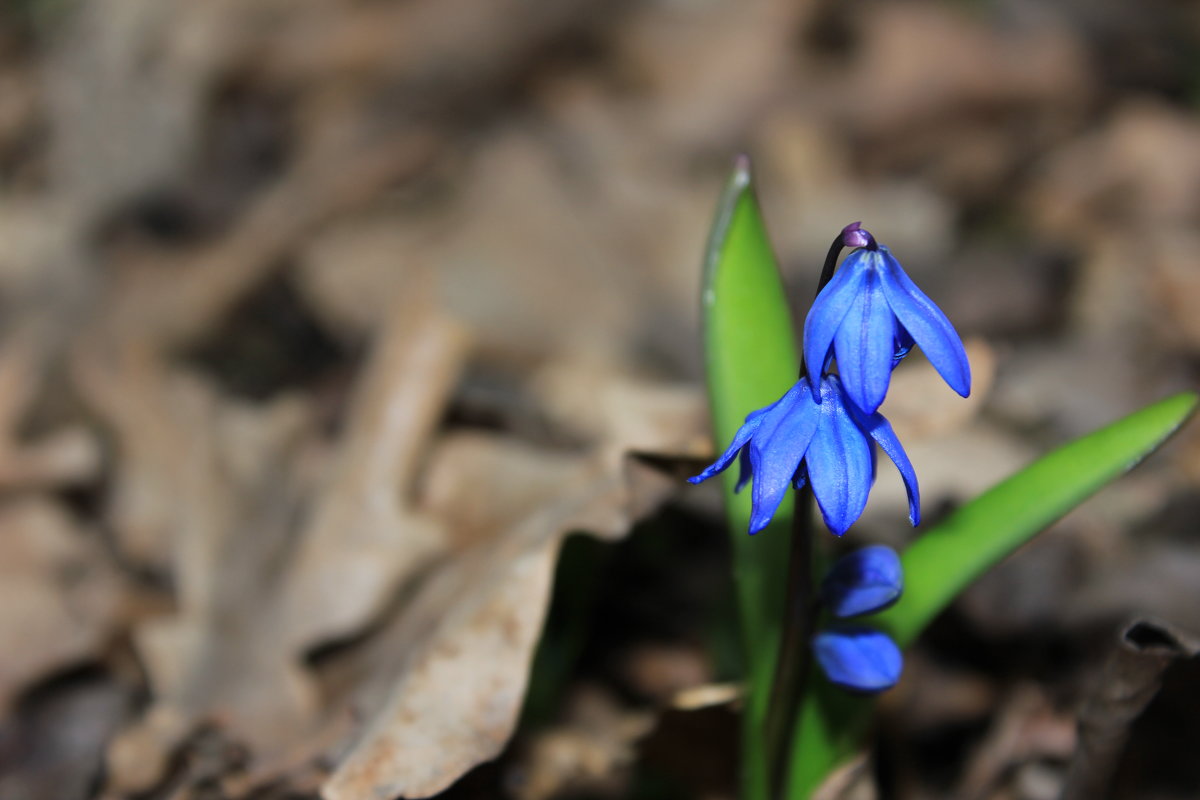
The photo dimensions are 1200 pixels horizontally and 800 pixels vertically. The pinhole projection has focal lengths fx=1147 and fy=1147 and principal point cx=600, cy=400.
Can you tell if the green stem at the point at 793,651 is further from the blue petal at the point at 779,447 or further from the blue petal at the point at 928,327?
the blue petal at the point at 928,327

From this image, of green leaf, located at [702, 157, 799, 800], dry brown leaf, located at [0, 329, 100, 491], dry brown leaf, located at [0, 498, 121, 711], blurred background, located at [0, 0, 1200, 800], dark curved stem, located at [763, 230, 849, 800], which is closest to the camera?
dark curved stem, located at [763, 230, 849, 800]

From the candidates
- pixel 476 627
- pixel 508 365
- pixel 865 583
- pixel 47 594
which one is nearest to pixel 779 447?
pixel 865 583

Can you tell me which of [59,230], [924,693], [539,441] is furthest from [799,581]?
[59,230]

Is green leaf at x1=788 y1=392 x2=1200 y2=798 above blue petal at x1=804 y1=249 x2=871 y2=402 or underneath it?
underneath

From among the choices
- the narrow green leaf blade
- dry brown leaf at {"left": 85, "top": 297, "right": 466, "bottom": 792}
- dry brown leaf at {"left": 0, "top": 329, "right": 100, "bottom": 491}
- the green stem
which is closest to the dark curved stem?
the green stem

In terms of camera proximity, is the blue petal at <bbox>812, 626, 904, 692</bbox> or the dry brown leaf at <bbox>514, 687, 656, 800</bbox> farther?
the dry brown leaf at <bbox>514, 687, 656, 800</bbox>

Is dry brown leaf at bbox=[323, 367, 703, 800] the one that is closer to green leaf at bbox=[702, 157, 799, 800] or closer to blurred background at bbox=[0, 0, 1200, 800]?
blurred background at bbox=[0, 0, 1200, 800]
